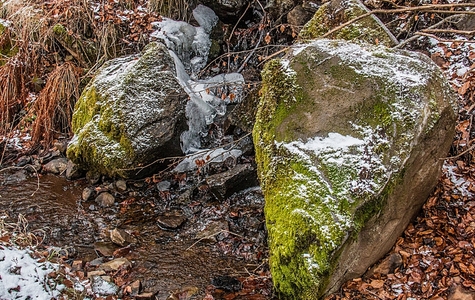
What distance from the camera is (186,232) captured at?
13.3 ft

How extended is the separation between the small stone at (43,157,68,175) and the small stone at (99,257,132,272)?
2363mm

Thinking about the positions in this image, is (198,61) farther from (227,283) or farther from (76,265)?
(227,283)

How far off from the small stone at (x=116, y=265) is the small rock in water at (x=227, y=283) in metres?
0.88

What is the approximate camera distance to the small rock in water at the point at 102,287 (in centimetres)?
302

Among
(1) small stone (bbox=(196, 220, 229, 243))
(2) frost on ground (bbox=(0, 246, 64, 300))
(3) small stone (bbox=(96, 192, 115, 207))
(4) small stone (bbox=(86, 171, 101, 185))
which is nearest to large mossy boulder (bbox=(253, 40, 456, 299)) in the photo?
(1) small stone (bbox=(196, 220, 229, 243))

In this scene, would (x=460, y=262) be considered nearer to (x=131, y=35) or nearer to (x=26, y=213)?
(x=26, y=213)

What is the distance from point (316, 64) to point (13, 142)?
5.21 m

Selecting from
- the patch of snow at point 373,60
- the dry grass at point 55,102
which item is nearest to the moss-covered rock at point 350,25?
the patch of snow at point 373,60

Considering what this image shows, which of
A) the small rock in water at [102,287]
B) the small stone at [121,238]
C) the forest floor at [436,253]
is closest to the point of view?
the forest floor at [436,253]

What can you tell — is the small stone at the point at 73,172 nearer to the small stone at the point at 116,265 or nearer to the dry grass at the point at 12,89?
the dry grass at the point at 12,89

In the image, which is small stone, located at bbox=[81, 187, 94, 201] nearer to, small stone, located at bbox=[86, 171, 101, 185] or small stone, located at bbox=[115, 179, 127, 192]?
small stone, located at bbox=[86, 171, 101, 185]

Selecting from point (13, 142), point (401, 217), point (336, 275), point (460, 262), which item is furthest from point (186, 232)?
point (13, 142)

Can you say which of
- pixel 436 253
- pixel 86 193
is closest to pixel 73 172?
pixel 86 193

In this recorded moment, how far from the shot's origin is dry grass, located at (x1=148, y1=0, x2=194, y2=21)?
677 cm
